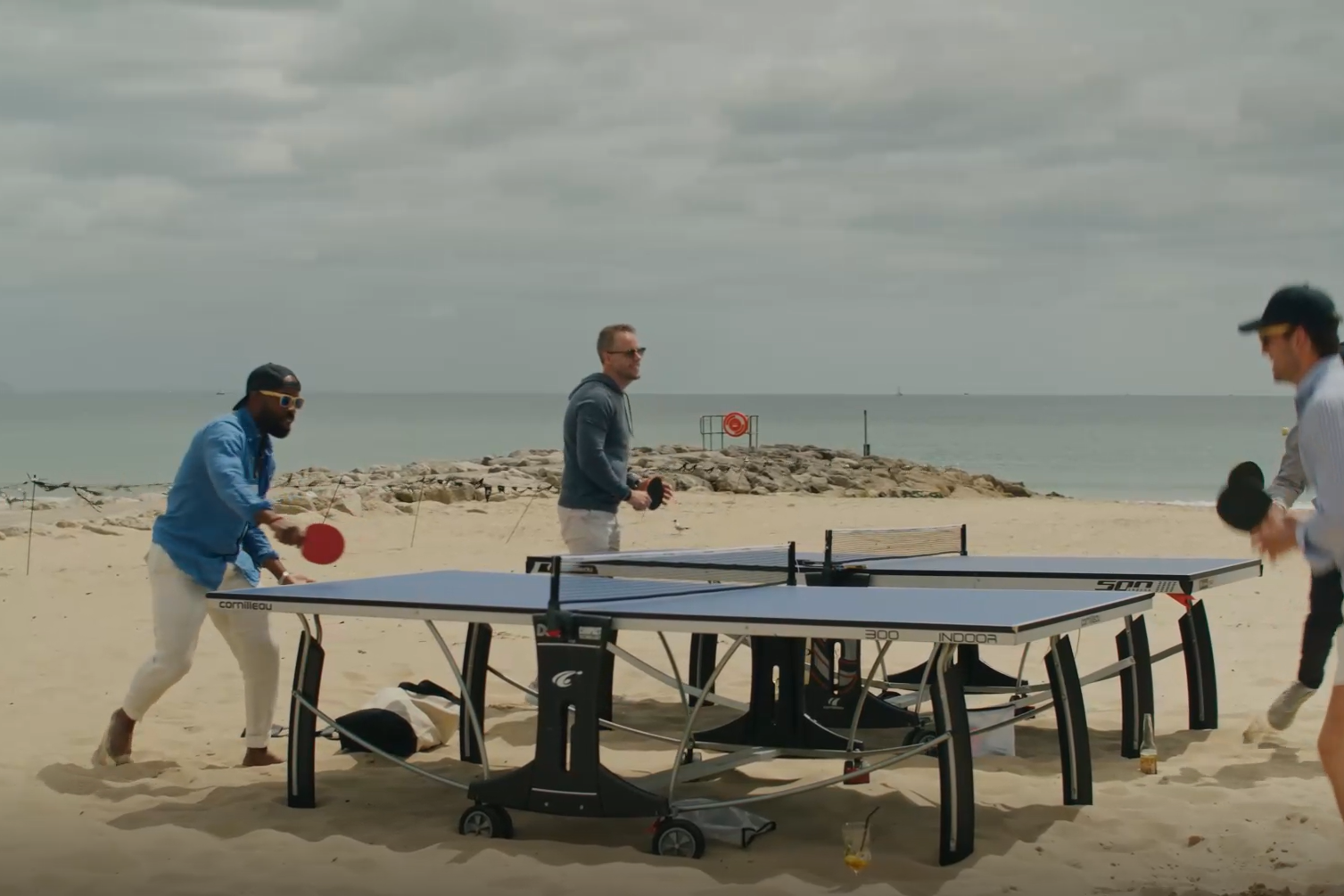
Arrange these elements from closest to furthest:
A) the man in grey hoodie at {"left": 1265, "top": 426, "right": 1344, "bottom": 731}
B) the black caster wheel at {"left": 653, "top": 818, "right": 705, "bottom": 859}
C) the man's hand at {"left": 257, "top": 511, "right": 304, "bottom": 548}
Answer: the black caster wheel at {"left": 653, "top": 818, "right": 705, "bottom": 859} < the man's hand at {"left": 257, "top": 511, "right": 304, "bottom": 548} < the man in grey hoodie at {"left": 1265, "top": 426, "right": 1344, "bottom": 731}

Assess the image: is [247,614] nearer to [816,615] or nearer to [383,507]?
[816,615]

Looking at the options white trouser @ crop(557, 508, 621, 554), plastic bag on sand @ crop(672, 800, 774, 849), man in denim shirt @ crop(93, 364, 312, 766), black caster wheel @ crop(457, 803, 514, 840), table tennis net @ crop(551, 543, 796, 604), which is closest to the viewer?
plastic bag on sand @ crop(672, 800, 774, 849)

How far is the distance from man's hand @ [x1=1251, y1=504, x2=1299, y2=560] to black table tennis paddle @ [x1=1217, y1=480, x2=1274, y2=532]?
2 cm

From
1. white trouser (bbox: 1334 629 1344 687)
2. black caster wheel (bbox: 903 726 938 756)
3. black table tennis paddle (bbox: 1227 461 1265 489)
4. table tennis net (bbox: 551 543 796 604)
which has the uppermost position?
black table tennis paddle (bbox: 1227 461 1265 489)

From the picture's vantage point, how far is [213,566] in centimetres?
604

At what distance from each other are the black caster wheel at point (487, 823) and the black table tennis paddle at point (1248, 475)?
8.54ft

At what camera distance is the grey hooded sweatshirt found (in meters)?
7.73

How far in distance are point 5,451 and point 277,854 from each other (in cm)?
6413

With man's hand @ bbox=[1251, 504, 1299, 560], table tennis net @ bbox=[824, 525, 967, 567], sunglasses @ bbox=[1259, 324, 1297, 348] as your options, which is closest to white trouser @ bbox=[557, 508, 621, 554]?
table tennis net @ bbox=[824, 525, 967, 567]

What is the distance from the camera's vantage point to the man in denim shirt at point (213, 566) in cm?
600

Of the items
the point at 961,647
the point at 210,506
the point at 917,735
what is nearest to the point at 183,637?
the point at 210,506

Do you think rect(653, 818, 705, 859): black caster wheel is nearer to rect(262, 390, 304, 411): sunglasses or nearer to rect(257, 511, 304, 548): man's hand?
rect(257, 511, 304, 548): man's hand

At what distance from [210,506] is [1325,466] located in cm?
419

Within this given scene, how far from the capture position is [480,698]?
6523mm
